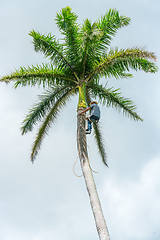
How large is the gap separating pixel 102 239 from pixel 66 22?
24.0ft

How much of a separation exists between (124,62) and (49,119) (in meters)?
3.61

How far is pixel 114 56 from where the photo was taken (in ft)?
26.5

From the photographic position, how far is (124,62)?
8.28 meters

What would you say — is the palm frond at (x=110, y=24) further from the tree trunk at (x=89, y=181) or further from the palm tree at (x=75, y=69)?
the tree trunk at (x=89, y=181)

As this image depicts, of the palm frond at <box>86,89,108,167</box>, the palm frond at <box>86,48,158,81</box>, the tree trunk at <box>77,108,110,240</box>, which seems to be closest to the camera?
the tree trunk at <box>77,108,110,240</box>

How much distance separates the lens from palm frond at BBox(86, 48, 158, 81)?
7.74 metres

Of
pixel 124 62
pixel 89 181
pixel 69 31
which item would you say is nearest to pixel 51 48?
pixel 69 31

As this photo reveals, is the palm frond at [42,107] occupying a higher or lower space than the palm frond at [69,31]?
lower

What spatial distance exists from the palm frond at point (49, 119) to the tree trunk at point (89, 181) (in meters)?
1.72

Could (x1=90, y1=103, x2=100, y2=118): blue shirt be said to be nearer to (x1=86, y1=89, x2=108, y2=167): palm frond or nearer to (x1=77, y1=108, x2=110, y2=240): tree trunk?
(x1=77, y1=108, x2=110, y2=240): tree trunk

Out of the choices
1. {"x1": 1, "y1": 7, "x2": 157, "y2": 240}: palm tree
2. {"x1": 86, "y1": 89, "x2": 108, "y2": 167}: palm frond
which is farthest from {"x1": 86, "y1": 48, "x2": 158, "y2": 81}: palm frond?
{"x1": 86, "y1": 89, "x2": 108, "y2": 167}: palm frond

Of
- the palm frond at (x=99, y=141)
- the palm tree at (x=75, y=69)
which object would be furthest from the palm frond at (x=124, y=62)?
the palm frond at (x=99, y=141)

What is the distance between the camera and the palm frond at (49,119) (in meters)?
9.27

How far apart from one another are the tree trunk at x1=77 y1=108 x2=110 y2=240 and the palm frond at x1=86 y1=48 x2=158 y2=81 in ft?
5.68
